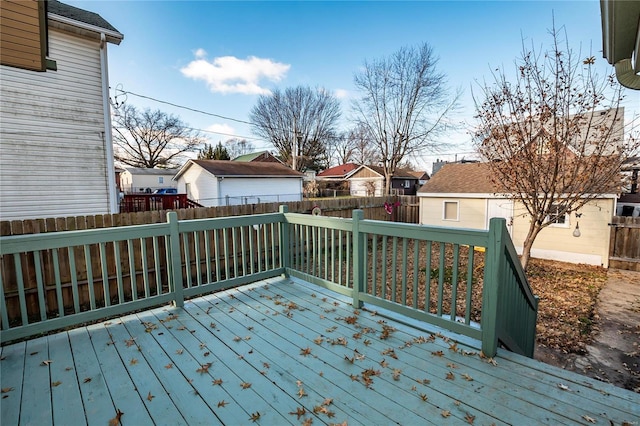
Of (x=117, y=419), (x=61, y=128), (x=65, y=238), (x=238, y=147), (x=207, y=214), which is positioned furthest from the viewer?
(x=238, y=147)

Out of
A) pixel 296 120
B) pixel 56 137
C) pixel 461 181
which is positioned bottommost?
pixel 461 181

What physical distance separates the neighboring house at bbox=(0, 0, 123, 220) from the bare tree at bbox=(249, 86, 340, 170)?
22.3 metres

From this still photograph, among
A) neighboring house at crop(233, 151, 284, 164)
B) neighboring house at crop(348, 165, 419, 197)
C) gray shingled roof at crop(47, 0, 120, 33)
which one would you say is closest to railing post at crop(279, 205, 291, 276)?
gray shingled roof at crop(47, 0, 120, 33)

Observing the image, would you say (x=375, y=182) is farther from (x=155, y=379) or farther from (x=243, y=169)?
(x=155, y=379)

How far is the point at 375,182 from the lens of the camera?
29.6m

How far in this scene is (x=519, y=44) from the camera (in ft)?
18.2

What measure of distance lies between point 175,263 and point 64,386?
4.69ft

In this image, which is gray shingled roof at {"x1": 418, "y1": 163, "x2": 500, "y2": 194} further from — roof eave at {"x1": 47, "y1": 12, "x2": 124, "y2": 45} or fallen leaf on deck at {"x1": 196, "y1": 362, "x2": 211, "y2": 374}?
roof eave at {"x1": 47, "y1": 12, "x2": 124, "y2": 45}

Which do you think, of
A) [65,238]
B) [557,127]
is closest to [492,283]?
[65,238]

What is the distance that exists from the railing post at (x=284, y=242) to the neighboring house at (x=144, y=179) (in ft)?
99.1

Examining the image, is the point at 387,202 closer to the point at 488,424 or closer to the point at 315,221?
the point at 315,221

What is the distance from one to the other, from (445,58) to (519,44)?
12125 mm

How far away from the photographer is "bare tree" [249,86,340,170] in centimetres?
2847

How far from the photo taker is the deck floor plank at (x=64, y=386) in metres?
1.73
